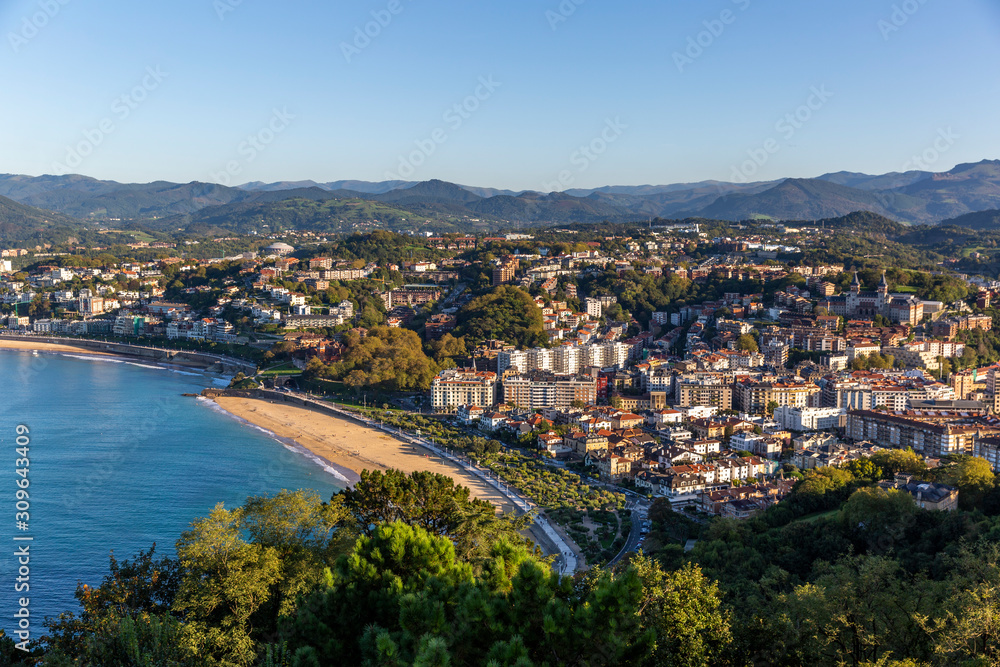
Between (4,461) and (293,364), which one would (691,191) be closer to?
(293,364)

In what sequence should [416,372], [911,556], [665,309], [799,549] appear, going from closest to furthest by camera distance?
[911,556], [799,549], [416,372], [665,309]

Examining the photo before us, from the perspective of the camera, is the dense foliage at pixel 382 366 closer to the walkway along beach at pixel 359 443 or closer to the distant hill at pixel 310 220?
the walkway along beach at pixel 359 443

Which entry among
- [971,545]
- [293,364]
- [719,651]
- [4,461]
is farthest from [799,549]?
[293,364]

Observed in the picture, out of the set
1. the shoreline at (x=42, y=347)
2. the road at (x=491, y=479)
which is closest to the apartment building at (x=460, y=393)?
the road at (x=491, y=479)

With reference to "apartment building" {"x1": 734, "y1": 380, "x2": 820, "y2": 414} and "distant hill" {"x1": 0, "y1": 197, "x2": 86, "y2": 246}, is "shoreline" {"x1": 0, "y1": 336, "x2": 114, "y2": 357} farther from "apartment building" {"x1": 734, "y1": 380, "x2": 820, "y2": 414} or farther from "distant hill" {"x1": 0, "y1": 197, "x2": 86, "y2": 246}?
"distant hill" {"x1": 0, "y1": 197, "x2": 86, "y2": 246}

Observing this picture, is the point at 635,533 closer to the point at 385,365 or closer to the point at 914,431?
the point at 914,431

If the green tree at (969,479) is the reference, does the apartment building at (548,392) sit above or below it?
below
